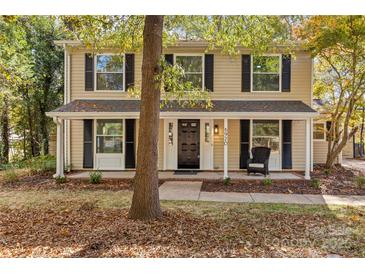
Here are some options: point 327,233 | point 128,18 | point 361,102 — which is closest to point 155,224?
point 327,233

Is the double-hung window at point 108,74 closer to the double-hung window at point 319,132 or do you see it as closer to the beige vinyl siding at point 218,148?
the beige vinyl siding at point 218,148

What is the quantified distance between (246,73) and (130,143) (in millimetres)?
5487

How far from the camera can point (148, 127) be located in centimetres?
512

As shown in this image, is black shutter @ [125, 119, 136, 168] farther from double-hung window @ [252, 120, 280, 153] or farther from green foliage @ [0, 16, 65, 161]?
green foliage @ [0, 16, 65, 161]

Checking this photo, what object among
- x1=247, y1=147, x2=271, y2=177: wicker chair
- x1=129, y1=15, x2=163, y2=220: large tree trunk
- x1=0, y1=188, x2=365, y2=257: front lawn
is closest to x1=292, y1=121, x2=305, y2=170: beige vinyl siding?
x1=247, y1=147, x2=271, y2=177: wicker chair

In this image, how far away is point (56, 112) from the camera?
969 centimetres

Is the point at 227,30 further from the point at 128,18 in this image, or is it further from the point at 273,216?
the point at 273,216

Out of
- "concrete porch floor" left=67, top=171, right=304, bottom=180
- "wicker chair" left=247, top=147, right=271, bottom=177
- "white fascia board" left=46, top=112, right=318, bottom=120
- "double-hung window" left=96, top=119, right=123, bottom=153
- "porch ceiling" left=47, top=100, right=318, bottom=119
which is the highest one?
"porch ceiling" left=47, top=100, right=318, bottom=119

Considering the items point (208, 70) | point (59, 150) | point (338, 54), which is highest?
point (338, 54)

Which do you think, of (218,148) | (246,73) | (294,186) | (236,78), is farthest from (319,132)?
(294,186)

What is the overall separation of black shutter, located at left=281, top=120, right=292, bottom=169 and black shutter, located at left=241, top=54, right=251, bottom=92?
2.02 meters

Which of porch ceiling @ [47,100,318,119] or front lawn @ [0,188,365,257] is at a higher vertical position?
porch ceiling @ [47,100,318,119]

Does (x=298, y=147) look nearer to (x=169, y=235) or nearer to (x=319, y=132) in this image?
(x=319, y=132)

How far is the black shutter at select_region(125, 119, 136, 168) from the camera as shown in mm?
11328
